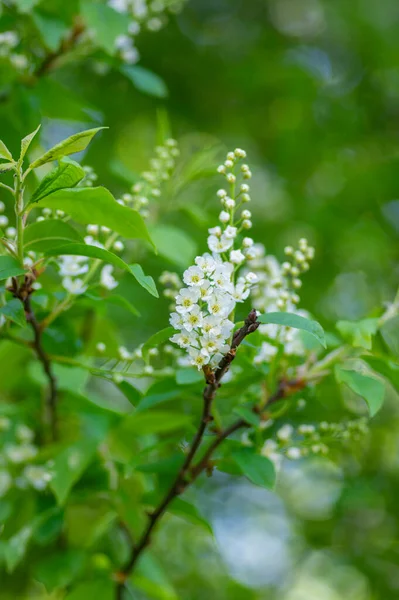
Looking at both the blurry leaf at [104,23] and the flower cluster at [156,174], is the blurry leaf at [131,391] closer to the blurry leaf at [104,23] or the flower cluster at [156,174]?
the flower cluster at [156,174]

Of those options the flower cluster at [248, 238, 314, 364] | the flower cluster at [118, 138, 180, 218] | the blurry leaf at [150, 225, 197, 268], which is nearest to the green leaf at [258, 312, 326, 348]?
the flower cluster at [248, 238, 314, 364]

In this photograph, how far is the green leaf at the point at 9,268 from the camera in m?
1.32

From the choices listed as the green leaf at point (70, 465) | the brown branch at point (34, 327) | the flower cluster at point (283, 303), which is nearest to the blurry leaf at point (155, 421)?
the green leaf at point (70, 465)

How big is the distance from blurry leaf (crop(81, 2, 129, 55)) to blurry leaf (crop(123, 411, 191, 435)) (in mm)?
1026

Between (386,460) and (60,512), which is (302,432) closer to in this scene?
(60,512)

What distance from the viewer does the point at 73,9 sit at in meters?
2.29

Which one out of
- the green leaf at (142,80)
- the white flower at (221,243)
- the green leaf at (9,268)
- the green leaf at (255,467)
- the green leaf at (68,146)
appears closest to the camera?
the green leaf at (68,146)

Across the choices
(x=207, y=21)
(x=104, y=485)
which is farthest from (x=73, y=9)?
(x=207, y=21)

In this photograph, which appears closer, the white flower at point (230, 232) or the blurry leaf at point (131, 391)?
the white flower at point (230, 232)

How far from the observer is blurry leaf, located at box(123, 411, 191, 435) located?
1930mm

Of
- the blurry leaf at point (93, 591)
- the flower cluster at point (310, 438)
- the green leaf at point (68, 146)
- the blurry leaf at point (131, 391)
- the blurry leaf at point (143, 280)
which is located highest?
the green leaf at point (68, 146)

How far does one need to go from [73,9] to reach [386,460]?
2853 mm

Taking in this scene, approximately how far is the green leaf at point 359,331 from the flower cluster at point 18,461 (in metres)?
0.97

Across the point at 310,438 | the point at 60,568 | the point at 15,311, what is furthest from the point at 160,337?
the point at 60,568
